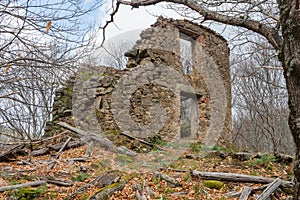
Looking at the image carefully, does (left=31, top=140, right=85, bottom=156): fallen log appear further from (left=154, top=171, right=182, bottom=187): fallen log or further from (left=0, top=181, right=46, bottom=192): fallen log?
(left=154, top=171, right=182, bottom=187): fallen log

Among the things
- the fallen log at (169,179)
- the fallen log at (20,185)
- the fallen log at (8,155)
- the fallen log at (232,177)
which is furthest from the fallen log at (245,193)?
the fallen log at (8,155)

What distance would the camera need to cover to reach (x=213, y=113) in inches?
402

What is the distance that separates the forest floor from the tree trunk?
1.70 metres

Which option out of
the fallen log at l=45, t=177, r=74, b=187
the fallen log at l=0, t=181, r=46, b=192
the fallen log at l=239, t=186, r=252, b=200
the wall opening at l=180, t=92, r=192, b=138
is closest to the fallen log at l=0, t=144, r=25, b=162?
the fallen log at l=45, t=177, r=74, b=187

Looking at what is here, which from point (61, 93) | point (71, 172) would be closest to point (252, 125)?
point (61, 93)

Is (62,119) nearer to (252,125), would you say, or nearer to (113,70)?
(113,70)

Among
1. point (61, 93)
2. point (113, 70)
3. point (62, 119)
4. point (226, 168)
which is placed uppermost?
point (113, 70)

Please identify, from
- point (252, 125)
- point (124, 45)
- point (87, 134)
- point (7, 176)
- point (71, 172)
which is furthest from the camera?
point (124, 45)

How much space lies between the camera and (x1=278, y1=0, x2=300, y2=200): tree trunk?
2123 mm

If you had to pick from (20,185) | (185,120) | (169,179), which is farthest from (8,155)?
(185,120)

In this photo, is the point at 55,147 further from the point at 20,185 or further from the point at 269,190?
the point at 269,190

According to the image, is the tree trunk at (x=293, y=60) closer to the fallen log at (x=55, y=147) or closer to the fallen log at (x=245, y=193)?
the fallen log at (x=245, y=193)

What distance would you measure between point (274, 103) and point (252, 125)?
10.3 feet

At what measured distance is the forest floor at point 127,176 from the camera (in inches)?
144
